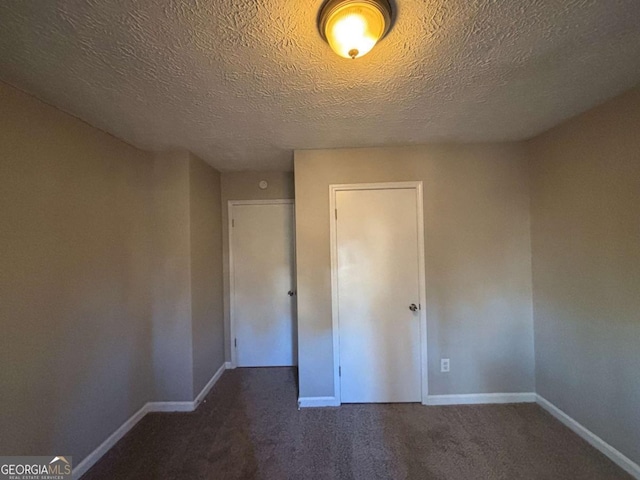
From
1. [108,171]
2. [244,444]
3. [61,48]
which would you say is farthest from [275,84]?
[244,444]

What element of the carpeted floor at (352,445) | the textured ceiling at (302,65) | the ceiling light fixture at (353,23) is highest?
the textured ceiling at (302,65)

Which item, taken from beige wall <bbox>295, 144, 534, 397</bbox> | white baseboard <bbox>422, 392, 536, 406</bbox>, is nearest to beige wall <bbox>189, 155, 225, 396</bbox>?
beige wall <bbox>295, 144, 534, 397</bbox>

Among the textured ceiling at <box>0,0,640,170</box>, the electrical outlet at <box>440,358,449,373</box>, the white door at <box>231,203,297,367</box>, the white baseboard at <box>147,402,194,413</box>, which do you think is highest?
the textured ceiling at <box>0,0,640,170</box>

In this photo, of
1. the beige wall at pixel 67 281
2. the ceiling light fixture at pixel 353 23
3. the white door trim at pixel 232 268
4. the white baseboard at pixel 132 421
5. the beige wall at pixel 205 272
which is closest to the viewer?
the ceiling light fixture at pixel 353 23

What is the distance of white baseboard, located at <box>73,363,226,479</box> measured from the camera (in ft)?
6.26

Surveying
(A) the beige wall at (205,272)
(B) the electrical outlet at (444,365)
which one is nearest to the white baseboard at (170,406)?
(A) the beige wall at (205,272)

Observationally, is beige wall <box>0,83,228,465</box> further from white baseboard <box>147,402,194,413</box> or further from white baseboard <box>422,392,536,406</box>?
white baseboard <box>422,392,536,406</box>

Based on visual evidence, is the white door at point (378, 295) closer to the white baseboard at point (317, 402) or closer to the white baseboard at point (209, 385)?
the white baseboard at point (317, 402)

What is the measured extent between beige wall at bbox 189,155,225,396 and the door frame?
1273 mm

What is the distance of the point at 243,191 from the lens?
3.55 metres

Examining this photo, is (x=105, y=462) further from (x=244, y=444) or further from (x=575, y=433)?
(x=575, y=433)

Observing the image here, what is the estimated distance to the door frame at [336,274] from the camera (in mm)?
2625

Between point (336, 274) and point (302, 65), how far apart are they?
67.5 inches

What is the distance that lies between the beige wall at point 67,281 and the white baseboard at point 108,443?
1.9 inches
